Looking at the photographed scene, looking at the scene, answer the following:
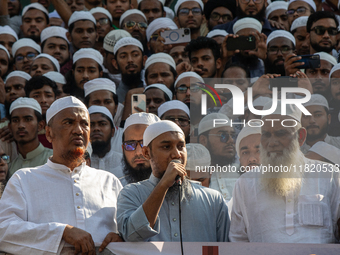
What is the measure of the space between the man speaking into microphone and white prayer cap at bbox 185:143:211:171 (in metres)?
1.06

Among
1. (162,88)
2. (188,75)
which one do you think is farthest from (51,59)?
(188,75)

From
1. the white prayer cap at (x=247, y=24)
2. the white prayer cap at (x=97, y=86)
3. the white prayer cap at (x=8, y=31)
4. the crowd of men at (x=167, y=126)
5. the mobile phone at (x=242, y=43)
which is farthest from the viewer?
the white prayer cap at (x=8, y=31)

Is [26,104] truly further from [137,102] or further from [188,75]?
[188,75]

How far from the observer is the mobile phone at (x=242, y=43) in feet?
21.7

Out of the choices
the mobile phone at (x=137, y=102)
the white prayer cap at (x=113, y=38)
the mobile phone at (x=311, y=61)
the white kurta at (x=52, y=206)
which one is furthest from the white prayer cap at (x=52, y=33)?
the white kurta at (x=52, y=206)

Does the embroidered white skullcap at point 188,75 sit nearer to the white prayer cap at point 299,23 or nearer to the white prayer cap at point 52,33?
the white prayer cap at point 299,23

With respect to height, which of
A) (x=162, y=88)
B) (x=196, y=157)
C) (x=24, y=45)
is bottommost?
(x=196, y=157)

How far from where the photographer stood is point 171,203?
3.63 m

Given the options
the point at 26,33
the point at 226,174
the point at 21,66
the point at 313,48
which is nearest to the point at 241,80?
the point at 313,48

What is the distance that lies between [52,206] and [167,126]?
3.12ft

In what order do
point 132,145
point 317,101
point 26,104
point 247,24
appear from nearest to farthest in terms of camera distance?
point 132,145
point 317,101
point 26,104
point 247,24

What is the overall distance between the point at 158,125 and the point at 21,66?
174 inches

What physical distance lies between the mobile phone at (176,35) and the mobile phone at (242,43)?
693mm

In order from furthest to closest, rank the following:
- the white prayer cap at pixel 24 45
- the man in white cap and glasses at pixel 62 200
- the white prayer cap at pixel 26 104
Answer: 1. the white prayer cap at pixel 24 45
2. the white prayer cap at pixel 26 104
3. the man in white cap and glasses at pixel 62 200
